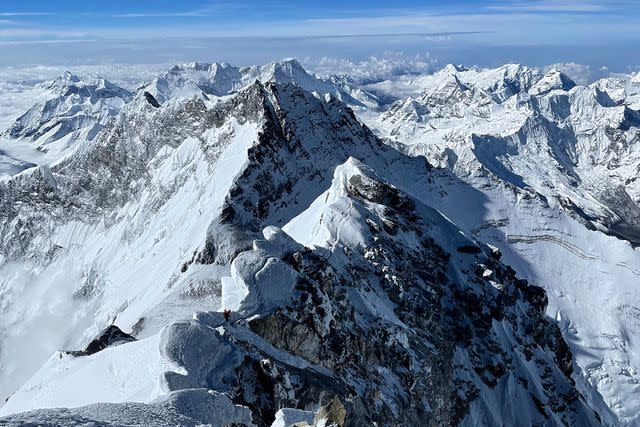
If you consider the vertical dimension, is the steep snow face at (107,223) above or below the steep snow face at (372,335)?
below

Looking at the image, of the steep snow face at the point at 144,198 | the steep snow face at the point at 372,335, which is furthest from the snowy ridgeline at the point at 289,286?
the steep snow face at the point at 144,198

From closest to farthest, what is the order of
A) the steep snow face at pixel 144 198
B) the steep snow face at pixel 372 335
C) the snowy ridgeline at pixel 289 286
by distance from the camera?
the steep snow face at pixel 372 335, the snowy ridgeline at pixel 289 286, the steep snow face at pixel 144 198

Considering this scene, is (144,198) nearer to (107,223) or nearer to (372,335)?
(107,223)

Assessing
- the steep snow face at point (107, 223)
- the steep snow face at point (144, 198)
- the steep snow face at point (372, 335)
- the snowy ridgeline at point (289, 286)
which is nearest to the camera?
the steep snow face at point (372, 335)

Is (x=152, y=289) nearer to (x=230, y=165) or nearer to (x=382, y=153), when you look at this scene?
(x=230, y=165)

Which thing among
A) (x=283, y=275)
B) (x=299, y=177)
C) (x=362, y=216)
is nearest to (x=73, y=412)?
(x=283, y=275)

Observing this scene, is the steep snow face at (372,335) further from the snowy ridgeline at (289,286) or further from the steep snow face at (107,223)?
the steep snow face at (107,223)

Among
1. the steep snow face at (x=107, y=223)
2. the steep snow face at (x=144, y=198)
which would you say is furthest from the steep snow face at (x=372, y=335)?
the steep snow face at (x=107, y=223)

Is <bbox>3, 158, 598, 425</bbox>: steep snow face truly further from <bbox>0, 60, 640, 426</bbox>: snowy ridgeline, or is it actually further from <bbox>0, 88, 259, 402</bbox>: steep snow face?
<bbox>0, 88, 259, 402</bbox>: steep snow face

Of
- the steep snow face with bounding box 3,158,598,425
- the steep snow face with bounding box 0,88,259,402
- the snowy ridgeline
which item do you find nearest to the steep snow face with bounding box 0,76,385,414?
the steep snow face with bounding box 0,88,259,402

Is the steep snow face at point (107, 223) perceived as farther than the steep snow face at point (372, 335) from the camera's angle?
Yes
